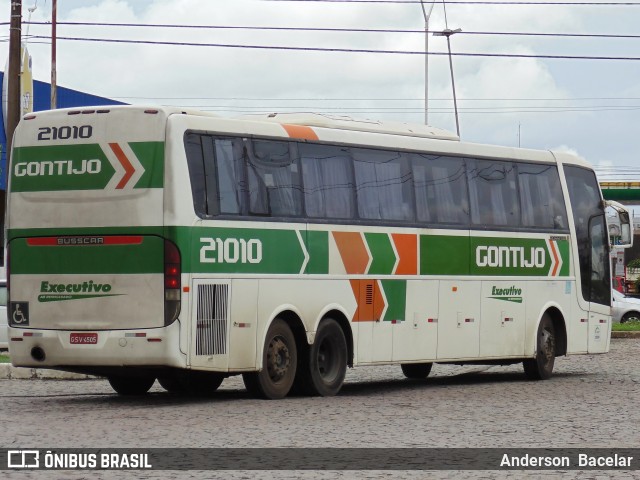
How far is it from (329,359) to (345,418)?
390 cm

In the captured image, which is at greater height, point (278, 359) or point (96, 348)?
point (96, 348)

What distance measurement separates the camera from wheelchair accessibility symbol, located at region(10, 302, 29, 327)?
665 inches

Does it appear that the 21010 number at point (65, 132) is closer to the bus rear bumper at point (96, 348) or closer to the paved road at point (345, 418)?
the bus rear bumper at point (96, 348)

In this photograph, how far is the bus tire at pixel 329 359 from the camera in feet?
59.6

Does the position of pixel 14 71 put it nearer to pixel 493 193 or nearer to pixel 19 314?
pixel 493 193

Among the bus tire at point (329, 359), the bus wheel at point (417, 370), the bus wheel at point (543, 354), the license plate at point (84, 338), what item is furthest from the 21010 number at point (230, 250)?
the bus wheel at point (543, 354)

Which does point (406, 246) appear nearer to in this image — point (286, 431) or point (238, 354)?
point (238, 354)

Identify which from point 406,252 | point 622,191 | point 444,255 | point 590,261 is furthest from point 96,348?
point 622,191

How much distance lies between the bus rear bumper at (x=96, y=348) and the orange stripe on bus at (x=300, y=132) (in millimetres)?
3212

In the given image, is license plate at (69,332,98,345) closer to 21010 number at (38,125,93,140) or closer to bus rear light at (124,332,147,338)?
bus rear light at (124,332,147,338)

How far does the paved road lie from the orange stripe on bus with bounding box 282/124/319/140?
3.15m

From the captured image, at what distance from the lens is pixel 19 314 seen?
16969mm

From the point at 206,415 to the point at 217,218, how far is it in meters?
2.62

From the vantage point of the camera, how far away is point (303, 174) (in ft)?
59.8
